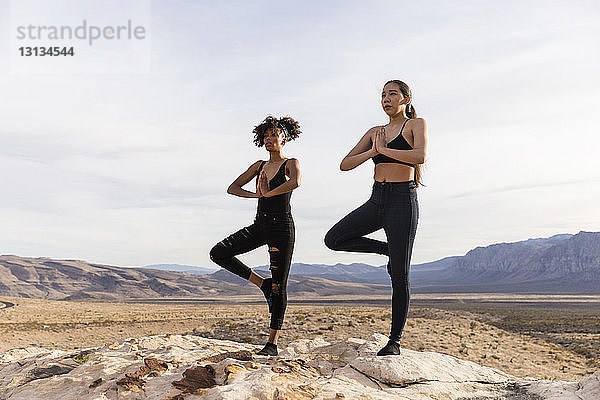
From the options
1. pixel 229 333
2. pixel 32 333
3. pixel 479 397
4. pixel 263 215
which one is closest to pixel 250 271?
pixel 263 215

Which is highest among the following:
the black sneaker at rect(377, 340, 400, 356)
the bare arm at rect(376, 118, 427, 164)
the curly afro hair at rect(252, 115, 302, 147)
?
the curly afro hair at rect(252, 115, 302, 147)

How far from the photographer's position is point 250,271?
534 cm

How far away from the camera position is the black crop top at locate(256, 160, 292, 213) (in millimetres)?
5055

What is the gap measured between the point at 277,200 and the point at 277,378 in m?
1.81

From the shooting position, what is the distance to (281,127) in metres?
5.32

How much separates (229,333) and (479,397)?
13703 mm

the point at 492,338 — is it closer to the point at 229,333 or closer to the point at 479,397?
the point at 229,333

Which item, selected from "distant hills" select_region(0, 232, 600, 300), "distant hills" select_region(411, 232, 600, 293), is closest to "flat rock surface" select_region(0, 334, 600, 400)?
"distant hills" select_region(0, 232, 600, 300)

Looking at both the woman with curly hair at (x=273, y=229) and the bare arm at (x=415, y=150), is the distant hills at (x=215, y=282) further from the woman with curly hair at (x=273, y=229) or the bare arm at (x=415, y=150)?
the bare arm at (x=415, y=150)

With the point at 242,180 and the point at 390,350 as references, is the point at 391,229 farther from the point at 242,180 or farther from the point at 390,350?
the point at 242,180

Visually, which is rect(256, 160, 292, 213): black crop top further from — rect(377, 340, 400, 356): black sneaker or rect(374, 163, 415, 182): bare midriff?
rect(377, 340, 400, 356): black sneaker

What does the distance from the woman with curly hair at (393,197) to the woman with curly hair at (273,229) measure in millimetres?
572

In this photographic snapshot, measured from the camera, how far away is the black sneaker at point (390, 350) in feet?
15.8

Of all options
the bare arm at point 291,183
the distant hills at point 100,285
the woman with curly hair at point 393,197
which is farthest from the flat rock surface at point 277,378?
the distant hills at point 100,285
